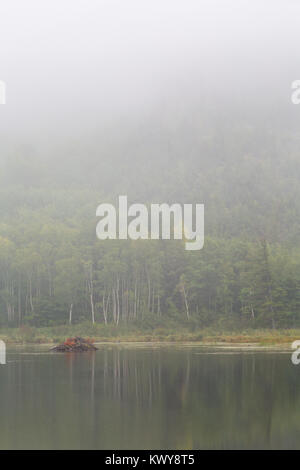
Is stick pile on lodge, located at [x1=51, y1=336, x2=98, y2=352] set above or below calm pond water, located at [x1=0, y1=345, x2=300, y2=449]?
above

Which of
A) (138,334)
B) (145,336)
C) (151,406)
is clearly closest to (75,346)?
(145,336)

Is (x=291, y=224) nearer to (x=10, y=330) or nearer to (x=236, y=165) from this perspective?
(x=236, y=165)

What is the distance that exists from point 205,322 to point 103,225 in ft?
93.7

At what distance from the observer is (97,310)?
95.4 metres

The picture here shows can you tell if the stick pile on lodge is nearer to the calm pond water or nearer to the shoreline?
the shoreline

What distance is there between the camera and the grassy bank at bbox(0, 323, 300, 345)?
67.3 m

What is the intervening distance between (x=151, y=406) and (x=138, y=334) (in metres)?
54.5

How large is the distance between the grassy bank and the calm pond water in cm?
3145

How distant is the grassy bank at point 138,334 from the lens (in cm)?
6731

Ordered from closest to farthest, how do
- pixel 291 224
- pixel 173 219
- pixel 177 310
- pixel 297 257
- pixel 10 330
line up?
1. pixel 10 330
2. pixel 177 310
3. pixel 297 257
4. pixel 173 219
5. pixel 291 224

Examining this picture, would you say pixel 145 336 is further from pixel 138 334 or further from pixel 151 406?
pixel 151 406

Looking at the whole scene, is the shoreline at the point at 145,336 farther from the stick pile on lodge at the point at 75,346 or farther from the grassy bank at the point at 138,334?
the stick pile on lodge at the point at 75,346

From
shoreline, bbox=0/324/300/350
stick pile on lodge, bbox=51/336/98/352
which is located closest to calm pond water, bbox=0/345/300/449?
stick pile on lodge, bbox=51/336/98/352
